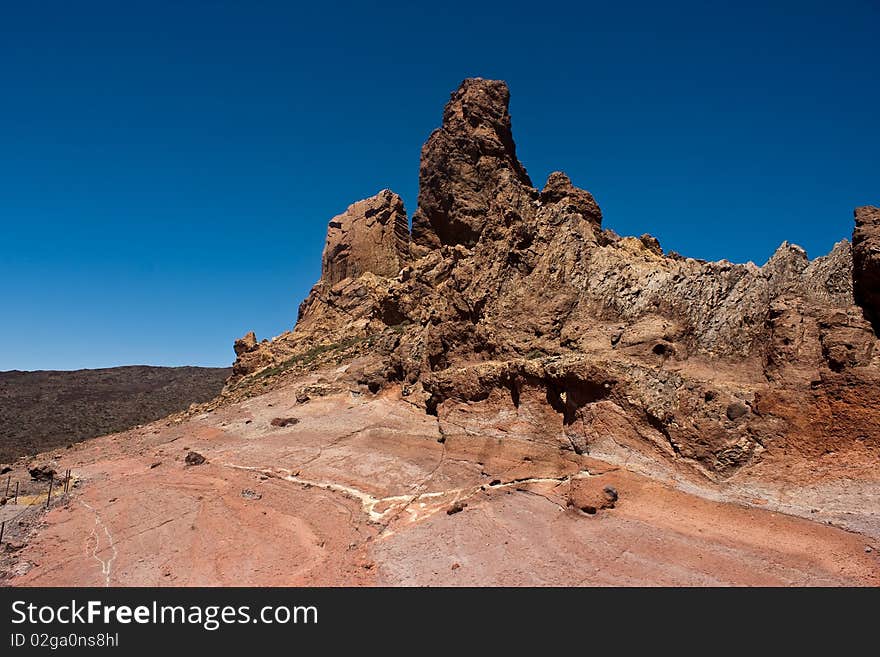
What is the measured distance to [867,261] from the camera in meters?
14.0

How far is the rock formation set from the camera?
1382cm

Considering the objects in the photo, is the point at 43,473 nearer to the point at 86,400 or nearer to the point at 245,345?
the point at 245,345

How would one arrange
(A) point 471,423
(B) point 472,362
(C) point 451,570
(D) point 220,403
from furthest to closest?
(D) point 220,403 < (B) point 472,362 < (A) point 471,423 < (C) point 451,570

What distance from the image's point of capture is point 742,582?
10.2m

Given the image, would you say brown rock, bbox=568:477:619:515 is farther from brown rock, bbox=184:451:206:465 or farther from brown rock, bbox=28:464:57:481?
brown rock, bbox=28:464:57:481

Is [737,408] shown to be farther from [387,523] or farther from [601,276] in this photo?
[387,523]

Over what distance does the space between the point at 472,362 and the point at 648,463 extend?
839 centimetres

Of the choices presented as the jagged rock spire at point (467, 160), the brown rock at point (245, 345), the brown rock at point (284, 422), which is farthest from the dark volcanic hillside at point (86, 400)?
the jagged rock spire at point (467, 160)

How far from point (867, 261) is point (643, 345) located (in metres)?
5.96

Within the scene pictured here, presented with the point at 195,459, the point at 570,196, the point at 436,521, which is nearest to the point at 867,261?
the point at 436,521

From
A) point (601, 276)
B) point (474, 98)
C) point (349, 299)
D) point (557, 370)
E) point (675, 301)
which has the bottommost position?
point (557, 370)

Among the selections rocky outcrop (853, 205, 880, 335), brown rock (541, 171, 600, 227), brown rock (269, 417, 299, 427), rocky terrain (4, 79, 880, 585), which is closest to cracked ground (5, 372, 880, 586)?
rocky terrain (4, 79, 880, 585)

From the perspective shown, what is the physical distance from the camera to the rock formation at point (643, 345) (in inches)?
544

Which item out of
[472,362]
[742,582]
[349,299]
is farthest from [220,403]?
[742,582]
